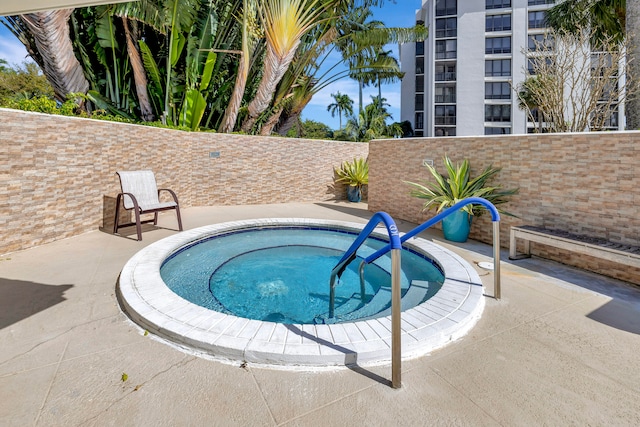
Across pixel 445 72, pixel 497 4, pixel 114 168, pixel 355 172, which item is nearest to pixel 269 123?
pixel 355 172

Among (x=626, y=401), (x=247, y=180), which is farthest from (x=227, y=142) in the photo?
(x=626, y=401)

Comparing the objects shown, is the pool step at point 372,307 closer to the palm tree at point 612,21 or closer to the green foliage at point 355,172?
the green foliage at point 355,172

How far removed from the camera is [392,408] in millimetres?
1927

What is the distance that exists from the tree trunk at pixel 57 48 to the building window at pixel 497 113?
33912 millimetres

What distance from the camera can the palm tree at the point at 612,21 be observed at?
8984mm

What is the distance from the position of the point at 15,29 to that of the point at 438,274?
14.7m

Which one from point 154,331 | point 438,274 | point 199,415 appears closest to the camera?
point 199,415

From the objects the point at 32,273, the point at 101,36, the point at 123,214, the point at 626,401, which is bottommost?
the point at 626,401

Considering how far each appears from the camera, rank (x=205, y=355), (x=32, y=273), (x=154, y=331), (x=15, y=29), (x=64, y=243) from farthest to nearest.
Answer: (x=15, y=29)
(x=64, y=243)
(x=32, y=273)
(x=154, y=331)
(x=205, y=355)

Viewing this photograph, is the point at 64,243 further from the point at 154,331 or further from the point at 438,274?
the point at 438,274

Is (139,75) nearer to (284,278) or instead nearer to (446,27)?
(284,278)

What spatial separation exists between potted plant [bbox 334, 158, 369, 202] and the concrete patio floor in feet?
27.0

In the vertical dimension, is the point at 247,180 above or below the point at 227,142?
below

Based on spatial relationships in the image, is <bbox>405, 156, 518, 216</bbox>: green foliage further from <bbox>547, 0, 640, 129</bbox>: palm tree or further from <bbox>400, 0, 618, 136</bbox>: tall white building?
<bbox>400, 0, 618, 136</bbox>: tall white building
